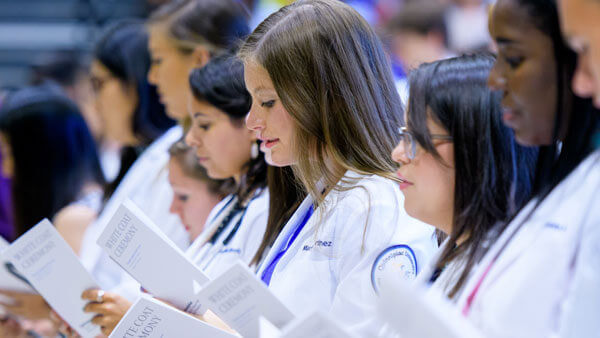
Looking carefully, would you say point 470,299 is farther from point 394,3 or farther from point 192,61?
point 394,3

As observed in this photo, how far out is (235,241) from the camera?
104 inches

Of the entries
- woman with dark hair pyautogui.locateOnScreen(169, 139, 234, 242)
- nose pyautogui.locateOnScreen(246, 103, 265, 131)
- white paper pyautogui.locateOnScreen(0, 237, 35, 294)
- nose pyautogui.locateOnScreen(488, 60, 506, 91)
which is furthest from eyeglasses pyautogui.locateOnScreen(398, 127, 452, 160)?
white paper pyautogui.locateOnScreen(0, 237, 35, 294)

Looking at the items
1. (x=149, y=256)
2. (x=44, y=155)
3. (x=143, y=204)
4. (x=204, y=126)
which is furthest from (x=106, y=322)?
(x=44, y=155)

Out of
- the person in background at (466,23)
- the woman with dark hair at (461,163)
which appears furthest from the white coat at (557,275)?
the person in background at (466,23)

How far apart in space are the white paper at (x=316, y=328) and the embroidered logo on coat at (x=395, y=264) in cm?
54

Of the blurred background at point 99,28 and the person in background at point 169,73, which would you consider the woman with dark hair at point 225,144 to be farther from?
the blurred background at point 99,28

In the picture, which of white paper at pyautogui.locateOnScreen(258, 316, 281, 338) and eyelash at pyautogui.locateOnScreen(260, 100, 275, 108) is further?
eyelash at pyautogui.locateOnScreen(260, 100, 275, 108)

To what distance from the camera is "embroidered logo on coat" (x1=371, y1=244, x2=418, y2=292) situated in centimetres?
196

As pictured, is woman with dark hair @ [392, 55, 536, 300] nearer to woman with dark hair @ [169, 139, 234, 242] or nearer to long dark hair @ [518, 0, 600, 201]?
long dark hair @ [518, 0, 600, 201]

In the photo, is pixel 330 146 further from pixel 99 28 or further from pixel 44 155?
pixel 99 28

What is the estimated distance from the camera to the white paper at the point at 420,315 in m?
1.27

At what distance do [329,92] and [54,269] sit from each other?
3.45 feet

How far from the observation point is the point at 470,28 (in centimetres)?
563

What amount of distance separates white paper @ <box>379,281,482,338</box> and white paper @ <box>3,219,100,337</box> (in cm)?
139
